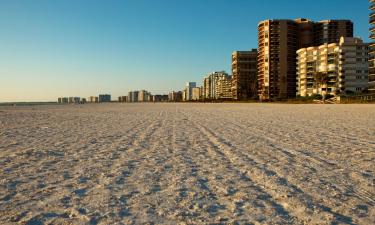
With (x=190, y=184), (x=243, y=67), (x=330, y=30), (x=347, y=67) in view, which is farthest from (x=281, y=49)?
(x=190, y=184)

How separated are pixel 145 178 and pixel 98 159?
228 cm

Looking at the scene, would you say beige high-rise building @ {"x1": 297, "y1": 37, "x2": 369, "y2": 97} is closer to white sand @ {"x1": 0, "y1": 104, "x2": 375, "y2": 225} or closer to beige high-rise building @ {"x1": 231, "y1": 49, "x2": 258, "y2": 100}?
beige high-rise building @ {"x1": 231, "y1": 49, "x2": 258, "y2": 100}

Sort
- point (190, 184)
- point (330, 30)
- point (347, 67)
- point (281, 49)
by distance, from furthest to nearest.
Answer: point (330, 30), point (281, 49), point (347, 67), point (190, 184)

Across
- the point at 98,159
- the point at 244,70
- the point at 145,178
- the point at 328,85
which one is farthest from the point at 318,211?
the point at 244,70

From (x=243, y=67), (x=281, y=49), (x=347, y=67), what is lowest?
(x=347, y=67)

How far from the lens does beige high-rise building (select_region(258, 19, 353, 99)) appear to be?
458ft

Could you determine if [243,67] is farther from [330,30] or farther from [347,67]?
[347,67]

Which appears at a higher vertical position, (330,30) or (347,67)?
(330,30)

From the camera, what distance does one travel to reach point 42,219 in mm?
3848

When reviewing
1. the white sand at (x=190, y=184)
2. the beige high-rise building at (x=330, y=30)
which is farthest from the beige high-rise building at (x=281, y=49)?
the white sand at (x=190, y=184)

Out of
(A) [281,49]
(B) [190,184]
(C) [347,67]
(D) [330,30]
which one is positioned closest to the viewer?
(B) [190,184]

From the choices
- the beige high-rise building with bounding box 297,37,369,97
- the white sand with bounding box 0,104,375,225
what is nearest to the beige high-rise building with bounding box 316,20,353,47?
the beige high-rise building with bounding box 297,37,369,97

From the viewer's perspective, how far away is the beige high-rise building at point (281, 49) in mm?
139750

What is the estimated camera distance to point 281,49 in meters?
142
